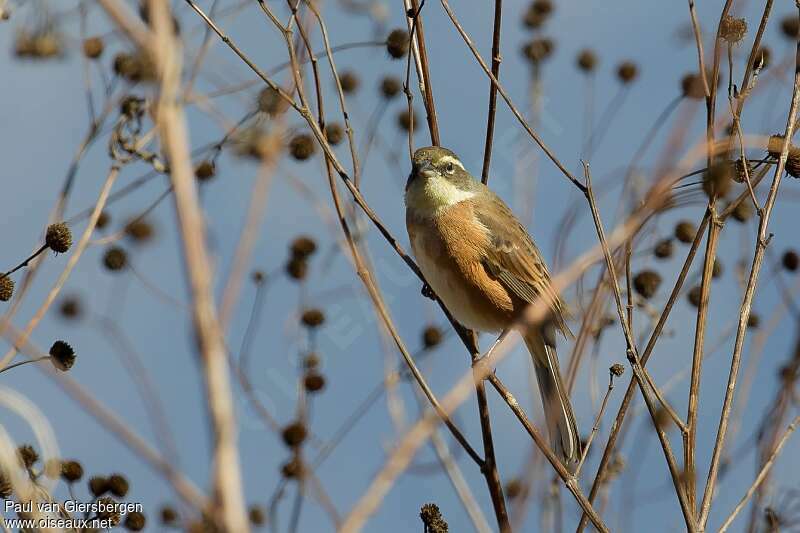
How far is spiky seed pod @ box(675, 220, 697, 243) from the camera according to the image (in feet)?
19.5

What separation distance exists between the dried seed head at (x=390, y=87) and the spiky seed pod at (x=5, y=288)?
8.53 ft

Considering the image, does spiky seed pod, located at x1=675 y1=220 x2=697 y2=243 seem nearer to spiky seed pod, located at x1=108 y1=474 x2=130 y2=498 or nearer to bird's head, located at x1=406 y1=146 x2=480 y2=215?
bird's head, located at x1=406 y1=146 x2=480 y2=215

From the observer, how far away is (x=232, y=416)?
1.32 m

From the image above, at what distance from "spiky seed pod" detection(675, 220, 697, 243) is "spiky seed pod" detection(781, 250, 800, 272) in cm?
61

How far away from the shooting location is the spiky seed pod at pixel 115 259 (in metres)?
5.50

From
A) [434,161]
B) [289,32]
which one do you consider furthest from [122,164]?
[434,161]

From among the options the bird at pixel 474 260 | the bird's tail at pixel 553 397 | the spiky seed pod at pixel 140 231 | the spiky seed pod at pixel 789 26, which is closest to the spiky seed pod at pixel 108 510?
the spiky seed pod at pixel 140 231

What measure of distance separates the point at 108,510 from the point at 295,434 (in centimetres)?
101

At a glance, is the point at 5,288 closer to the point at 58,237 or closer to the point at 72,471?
the point at 58,237

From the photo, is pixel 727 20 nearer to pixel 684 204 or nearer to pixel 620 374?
pixel 684 204

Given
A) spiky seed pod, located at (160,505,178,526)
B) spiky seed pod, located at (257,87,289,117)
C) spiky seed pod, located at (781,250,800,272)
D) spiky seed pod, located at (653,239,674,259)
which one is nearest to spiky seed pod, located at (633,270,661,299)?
spiky seed pod, located at (653,239,674,259)

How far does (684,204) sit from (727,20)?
1.07 meters

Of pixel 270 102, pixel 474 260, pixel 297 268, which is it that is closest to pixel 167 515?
pixel 297 268

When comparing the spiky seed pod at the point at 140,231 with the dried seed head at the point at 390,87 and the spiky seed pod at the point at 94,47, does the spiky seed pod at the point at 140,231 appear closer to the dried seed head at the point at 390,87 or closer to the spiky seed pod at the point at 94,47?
the spiky seed pod at the point at 94,47
